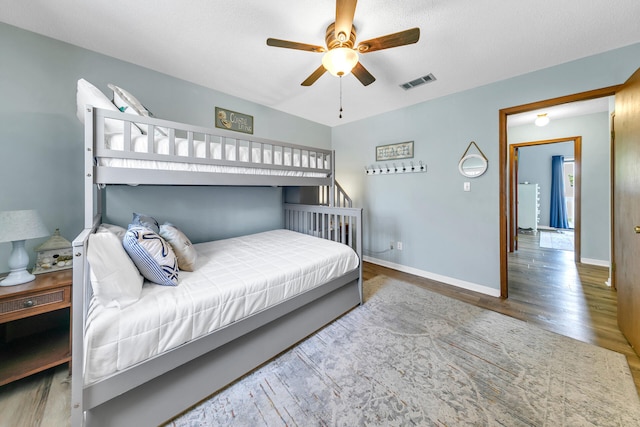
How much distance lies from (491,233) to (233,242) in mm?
2944

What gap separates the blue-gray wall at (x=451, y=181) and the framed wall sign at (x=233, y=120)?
1.85m

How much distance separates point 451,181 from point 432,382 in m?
2.33

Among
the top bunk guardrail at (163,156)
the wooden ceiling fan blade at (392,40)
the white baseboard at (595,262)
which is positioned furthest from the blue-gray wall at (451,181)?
the top bunk guardrail at (163,156)

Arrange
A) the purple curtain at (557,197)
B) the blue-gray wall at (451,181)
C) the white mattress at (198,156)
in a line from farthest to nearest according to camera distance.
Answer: the purple curtain at (557,197) < the blue-gray wall at (451,181) < the white mattress at (198,156)

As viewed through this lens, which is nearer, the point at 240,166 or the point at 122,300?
the point at 122,300

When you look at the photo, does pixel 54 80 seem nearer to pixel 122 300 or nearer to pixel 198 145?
pixel 198 145

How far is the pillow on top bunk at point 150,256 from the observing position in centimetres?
130

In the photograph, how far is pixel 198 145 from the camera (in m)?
1.77

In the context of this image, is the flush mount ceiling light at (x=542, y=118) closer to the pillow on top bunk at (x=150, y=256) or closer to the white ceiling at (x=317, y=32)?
the white ceiling at (x=317, y=32)

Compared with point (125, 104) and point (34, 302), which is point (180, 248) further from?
point (125, 104)

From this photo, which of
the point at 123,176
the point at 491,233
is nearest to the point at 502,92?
the point at 491,233

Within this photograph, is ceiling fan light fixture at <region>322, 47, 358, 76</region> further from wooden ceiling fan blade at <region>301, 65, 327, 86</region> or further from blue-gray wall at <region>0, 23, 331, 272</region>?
blue-gray wall at <region>0, 23, 331, 272</region>

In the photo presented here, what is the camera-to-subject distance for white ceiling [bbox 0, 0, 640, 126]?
1.56 m

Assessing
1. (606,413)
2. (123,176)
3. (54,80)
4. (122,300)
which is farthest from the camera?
(54,80)
